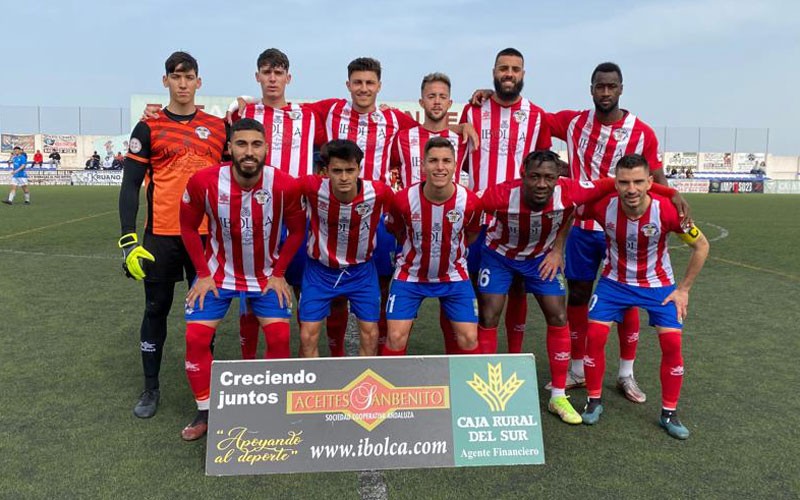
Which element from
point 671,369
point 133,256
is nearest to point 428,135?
point 133,256

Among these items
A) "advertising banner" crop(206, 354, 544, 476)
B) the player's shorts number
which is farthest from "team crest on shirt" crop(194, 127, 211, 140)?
the player's shorts number

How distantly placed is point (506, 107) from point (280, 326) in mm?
2111

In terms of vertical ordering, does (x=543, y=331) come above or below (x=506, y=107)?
below

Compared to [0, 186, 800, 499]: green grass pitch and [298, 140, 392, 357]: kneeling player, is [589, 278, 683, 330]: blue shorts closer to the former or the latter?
[0, 186, 800, 499]: green grass pitch

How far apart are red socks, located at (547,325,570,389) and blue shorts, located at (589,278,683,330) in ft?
A: 0.71

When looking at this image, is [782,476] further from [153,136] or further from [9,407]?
[9,407]

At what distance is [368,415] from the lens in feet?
9.28

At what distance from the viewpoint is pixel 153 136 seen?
134 inches

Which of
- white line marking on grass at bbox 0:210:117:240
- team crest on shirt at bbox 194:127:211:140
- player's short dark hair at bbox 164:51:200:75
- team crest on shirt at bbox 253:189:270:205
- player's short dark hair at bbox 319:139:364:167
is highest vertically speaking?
player's short dark hair at bbox 164:51:200:75

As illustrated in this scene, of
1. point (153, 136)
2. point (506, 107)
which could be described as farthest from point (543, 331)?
point (153, 136)

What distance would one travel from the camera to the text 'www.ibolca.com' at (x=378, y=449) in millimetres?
2764

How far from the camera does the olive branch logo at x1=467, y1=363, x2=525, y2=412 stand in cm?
290

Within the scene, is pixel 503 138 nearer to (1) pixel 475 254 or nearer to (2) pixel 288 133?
(1) pixel 475 254

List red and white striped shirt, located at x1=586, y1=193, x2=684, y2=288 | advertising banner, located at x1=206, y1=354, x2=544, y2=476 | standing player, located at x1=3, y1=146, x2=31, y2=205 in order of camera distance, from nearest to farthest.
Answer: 1. advertising banner, located at x1=206, y1=354, x2=544, y2=476
2. red and white striped shirt, located at x1=586, y1=193, x2=684, y2=288
3. standing player, located at x1=3, y1=146, x2=31, y2=205
